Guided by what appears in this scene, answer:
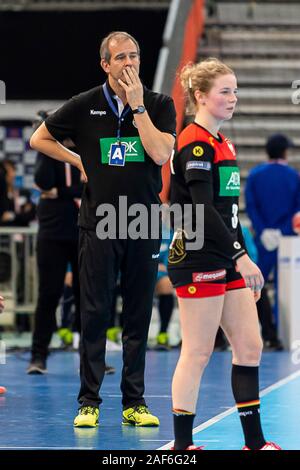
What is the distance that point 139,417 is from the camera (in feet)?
23.0

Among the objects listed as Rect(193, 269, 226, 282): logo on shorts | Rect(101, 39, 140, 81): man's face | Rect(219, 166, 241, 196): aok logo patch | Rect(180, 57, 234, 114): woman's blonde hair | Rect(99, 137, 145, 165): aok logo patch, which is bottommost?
Rect(193, 269, 226, 282): logo on shorts

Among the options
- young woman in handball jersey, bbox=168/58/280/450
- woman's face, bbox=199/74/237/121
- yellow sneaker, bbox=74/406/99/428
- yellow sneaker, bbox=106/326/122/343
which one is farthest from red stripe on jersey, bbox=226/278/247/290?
yellow sneaker, bbox=106/326/122/343

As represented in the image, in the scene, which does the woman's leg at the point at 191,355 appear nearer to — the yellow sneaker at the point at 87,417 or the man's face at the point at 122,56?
the yellow sneaker at the point at 87,417

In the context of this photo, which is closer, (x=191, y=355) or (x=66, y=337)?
(x=191, y=355)

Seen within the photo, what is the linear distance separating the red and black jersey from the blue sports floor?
3.44 feet

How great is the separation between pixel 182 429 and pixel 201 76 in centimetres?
165

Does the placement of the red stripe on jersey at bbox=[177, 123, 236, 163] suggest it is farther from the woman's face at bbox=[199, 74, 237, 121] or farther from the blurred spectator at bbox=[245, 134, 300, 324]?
the blurred spectator at bbox=[245, 134, 300, 324]

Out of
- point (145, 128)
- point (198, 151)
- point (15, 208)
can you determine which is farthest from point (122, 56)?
point (15, 208)

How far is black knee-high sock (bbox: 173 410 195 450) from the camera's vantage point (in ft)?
Answer: 18.7

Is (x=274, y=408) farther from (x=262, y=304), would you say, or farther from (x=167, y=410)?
(x=262, y=304)

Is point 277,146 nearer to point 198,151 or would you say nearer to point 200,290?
point 198,151

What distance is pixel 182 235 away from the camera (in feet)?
19.0

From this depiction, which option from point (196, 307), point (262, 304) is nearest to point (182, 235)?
point (196, 307)

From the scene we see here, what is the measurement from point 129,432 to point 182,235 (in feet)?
4.86
